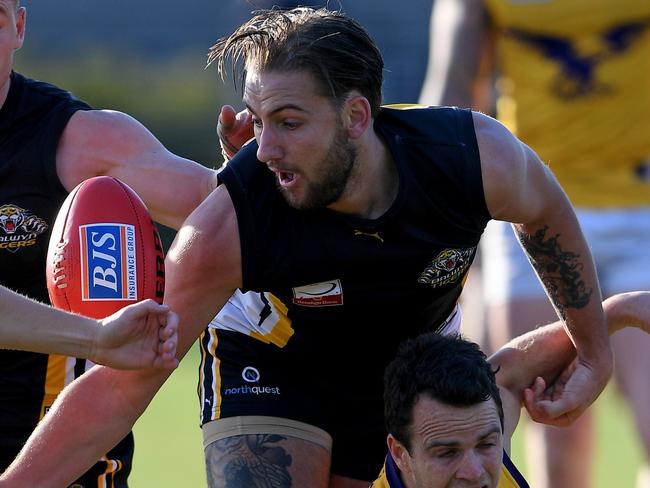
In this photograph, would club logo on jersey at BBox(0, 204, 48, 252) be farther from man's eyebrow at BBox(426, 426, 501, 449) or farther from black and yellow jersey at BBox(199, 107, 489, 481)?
man's eyebrow at BBox(426, 426, 501, 449)

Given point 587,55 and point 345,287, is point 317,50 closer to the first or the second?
point 345,287

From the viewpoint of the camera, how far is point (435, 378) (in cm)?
421

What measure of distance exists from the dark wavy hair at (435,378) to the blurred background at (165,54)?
32.3 feet

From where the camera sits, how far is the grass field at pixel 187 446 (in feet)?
29.2

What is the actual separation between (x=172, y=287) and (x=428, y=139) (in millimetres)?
926

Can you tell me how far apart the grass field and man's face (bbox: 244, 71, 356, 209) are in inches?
141

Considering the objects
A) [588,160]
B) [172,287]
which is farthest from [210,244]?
[588,160]

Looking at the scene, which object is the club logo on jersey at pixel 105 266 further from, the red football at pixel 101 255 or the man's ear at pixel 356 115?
the man's ear at pixel 356 115

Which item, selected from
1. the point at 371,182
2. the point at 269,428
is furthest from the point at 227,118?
the point at 269,428

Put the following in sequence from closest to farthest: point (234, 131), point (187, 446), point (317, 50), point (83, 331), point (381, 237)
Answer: point (83, 331), point (317, 50), point (381, 237), point (234, 131), point (187, 446)

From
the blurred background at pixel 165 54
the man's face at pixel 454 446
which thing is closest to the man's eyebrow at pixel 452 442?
the man's face at pixel 454 446

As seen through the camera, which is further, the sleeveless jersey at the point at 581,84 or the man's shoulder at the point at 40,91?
the sleeveless jersey at the point at 581,84

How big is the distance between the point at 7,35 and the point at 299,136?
1.09m

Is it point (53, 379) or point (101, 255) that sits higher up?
point (101, 255)
